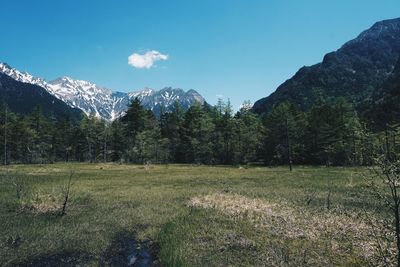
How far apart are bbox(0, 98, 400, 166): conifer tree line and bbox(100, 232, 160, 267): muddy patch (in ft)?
233

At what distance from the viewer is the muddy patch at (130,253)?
15.2m

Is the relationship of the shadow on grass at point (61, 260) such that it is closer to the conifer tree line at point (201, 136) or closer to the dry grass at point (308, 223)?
the dry grass at point (308, 223)

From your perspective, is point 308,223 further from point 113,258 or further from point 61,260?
point 61,260

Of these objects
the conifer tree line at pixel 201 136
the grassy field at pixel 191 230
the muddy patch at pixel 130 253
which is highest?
the conifer tree line at pixel 201 136

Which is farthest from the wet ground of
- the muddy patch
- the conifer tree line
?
the conifer tree line

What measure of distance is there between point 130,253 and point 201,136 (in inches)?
3557

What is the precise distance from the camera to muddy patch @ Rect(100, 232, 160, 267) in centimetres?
1522

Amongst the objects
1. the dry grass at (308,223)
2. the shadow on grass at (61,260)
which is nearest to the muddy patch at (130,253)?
the shadow on grass at (61,260)

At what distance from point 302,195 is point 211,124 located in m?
76.7

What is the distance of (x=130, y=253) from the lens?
1644cm

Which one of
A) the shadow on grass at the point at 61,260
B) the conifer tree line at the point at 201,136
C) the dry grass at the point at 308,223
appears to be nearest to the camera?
the shadow on grass at the point at 61,260

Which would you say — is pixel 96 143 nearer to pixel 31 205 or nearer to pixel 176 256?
pixel 31 205

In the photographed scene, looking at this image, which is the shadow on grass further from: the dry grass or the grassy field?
the dry grass

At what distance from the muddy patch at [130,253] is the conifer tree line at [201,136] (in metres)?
70.9
